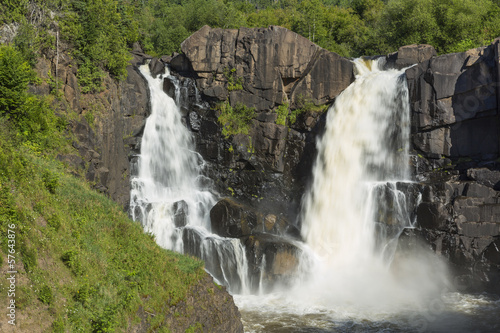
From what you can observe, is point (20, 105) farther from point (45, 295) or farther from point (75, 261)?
point (45, 295)

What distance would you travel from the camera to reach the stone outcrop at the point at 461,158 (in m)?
26.9

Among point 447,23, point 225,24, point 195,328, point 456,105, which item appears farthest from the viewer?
point 225,24

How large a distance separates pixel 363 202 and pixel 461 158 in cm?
660

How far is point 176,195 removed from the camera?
33250 millimetres

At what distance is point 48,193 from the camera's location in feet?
52.4

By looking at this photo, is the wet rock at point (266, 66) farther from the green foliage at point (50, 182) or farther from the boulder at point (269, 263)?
the green foliage at point (50, 182)

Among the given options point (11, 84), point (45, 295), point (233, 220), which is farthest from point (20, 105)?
point (233, 220)

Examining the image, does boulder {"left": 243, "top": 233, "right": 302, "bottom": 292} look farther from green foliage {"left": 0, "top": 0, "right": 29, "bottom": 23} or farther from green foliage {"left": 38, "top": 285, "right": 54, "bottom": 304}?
green foliage {"left": 0, "top": 0, "right": 29, "bottom": 23}

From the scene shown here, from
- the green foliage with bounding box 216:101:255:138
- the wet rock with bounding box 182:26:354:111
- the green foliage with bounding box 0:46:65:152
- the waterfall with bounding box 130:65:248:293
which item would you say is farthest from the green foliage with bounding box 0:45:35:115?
the wet rock with bounding box 182:26:354:111

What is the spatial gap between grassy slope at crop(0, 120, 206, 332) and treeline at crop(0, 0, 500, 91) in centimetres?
1406

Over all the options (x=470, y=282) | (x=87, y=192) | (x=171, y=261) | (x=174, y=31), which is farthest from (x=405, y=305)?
(x=174, y=31)

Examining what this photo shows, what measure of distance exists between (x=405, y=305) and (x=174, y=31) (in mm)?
41098

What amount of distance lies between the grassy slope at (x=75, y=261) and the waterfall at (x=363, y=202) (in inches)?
483

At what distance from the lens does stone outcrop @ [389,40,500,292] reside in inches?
1057
